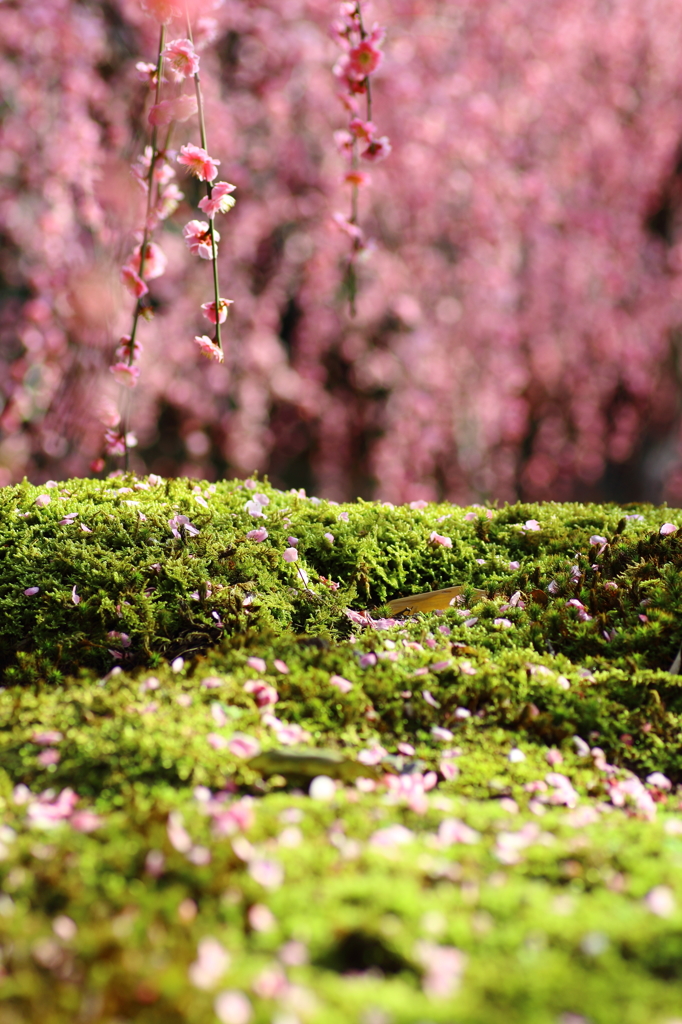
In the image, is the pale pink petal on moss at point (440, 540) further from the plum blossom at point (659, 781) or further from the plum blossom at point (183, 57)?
the plum blossom at point (183, 57)

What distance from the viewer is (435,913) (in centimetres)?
166

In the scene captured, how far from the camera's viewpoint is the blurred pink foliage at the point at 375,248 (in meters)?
8.84

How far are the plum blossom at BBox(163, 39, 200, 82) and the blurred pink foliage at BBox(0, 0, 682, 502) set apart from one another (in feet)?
13.9

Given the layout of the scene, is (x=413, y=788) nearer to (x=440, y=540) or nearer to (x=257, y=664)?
(x=257, y=664)

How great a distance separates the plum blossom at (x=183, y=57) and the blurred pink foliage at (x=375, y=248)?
4.22 metres

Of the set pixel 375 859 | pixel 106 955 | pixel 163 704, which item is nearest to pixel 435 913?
pixel 375 859

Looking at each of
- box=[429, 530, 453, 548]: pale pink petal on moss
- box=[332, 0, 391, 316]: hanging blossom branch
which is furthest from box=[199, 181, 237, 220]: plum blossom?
box=[429, 530, 453, 548]: pale pink petal on moss

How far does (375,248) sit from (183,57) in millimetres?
5781

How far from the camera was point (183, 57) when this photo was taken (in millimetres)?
4004

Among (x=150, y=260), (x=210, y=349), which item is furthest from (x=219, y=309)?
(x=150, y=260)

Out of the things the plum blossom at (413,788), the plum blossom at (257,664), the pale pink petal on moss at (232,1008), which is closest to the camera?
the pale pink petal on moss at (232,1008)

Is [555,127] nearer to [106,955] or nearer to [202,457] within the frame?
[202,457]

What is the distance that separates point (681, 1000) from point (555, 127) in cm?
1231

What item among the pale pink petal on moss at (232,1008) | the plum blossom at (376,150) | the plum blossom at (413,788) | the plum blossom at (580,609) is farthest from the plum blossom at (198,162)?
A: the pale pink petal on moss at (232,1008)
